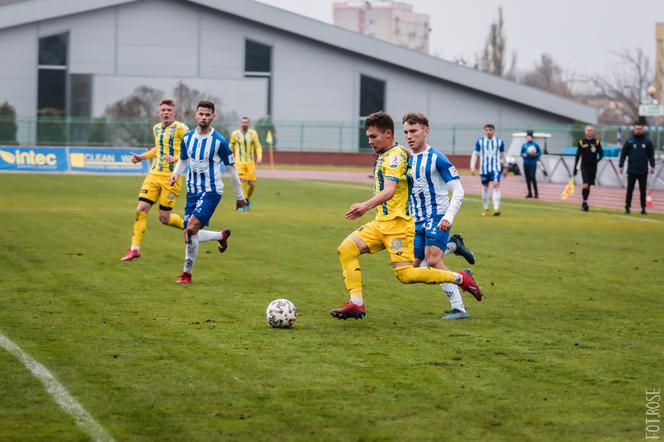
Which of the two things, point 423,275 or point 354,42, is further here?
point 354,42

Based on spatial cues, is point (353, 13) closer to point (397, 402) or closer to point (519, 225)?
point (519, 225)

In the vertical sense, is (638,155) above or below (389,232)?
above

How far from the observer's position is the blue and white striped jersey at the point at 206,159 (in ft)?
42.5

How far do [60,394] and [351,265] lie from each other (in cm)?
364

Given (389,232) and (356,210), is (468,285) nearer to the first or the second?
(389,232)

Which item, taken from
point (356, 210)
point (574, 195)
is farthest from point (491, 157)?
point (356, 210)

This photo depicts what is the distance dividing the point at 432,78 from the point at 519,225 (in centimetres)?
4345

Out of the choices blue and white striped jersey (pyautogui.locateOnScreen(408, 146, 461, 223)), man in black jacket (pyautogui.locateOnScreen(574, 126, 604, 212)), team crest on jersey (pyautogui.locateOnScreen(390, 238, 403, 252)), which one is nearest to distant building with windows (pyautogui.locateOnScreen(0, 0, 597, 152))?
man in black jacket (pyautogui.locateOnScreen(574, 126, 604, 212))

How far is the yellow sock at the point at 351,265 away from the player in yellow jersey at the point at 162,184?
5.35m

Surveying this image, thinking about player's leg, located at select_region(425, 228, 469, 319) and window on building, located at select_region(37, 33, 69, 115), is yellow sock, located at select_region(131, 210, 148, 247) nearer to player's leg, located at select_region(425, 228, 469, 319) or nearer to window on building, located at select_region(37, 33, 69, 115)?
player's leg, located at select_region(425, 228, 469, 319)

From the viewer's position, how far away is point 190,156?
42.8 feet

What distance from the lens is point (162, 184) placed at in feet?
50.0

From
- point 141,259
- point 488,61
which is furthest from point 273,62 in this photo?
point 141,259

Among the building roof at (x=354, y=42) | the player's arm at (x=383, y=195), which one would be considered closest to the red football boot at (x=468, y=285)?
the player's arm at (x=383, y=195)
